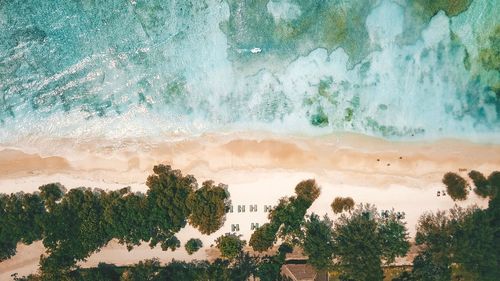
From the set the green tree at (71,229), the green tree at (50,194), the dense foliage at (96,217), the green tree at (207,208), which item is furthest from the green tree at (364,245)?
the green tree at (50,194)

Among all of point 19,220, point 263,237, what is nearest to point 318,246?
point 263,237

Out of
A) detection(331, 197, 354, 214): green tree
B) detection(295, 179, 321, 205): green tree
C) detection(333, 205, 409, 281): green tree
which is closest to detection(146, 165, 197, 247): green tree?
detection(295, 179, 321, 205): green tree

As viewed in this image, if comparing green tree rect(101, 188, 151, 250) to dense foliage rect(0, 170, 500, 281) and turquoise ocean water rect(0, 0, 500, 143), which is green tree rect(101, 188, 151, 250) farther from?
turquoise ocean water rect(0, 0, 500, 143)

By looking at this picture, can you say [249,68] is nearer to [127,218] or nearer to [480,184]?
[127,218]

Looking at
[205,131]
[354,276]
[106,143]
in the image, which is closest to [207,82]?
[205,131]

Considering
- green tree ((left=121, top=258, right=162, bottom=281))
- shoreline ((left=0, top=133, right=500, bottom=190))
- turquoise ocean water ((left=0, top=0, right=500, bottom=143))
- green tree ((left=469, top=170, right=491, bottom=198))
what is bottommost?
green tree ((left=121, top=258, right=162, bottom=281))

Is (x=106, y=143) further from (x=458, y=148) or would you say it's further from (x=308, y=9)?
(x=458, y=148)

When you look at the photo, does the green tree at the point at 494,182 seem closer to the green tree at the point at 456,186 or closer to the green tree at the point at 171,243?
the green tree at the point at 456,186
